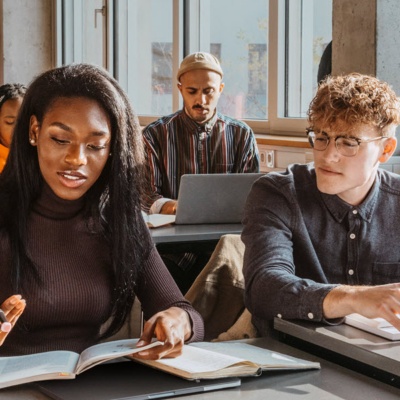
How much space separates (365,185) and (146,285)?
654 mm

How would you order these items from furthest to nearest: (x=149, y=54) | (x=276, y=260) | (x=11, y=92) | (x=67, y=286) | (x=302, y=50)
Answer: (x=149, y=54) < (x=302, y=50) < (x=11, y=92) < (x=276, y=260) < (x=67, y=286)

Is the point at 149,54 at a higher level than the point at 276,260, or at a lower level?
higher

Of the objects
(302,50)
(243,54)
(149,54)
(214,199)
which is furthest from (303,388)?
(149,54)

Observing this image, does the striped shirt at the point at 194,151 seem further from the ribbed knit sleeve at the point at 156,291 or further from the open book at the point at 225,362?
the open book at the point at 225,362

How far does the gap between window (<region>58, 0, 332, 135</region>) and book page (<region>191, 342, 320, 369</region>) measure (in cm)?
257

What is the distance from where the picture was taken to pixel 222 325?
2.28 meters

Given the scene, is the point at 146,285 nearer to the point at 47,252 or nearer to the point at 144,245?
the point at 144,245

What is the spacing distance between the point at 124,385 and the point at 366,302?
1.83 feet

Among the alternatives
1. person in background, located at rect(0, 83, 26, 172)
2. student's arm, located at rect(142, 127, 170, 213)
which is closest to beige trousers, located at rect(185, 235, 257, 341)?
student's arm, located at rect(142, 127, 170, 213)

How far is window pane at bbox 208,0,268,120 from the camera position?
5.18m

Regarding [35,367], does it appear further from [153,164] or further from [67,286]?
[153,164]

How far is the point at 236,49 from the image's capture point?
213 inches

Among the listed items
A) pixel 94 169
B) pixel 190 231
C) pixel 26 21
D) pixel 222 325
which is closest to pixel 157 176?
pixel 190 231

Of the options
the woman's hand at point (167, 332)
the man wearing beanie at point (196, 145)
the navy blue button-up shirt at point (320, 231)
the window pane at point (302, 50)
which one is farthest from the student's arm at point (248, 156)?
the woman's hand at point (167, 332)
